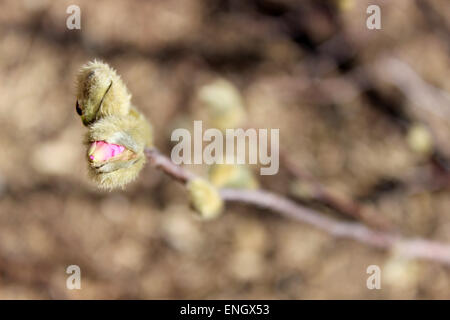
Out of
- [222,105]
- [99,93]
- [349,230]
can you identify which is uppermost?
[222,105]

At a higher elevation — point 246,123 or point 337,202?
point 246,123

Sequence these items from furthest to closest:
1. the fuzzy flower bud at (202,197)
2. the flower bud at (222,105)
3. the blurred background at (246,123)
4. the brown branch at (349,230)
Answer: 1. the blurred background at (246,123)
2. the flower bud at (222,105)
3. the brown branch at (349,230)
4. the fuzzy flower bud at (202,197)

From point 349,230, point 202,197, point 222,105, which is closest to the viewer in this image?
point 202,197

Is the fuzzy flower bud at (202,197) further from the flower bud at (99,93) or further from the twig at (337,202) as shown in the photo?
the twig at (337,202)

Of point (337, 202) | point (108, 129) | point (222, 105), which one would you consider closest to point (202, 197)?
point (108, 129)

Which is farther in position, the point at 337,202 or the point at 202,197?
the point at 337,202

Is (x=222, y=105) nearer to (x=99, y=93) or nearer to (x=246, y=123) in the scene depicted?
(x=246, y=123)

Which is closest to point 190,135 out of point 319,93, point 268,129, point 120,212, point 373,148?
point 268,129

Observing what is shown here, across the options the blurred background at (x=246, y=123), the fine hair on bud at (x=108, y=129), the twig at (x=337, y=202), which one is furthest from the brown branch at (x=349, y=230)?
the fine hair on bud at (x=108, y=129)

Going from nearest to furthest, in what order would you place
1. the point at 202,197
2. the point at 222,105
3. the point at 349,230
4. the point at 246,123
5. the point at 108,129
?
the point at 108,129 < the point at 202,197 < the point at 222,105 < the point at 349,230 < the point at 246,123
